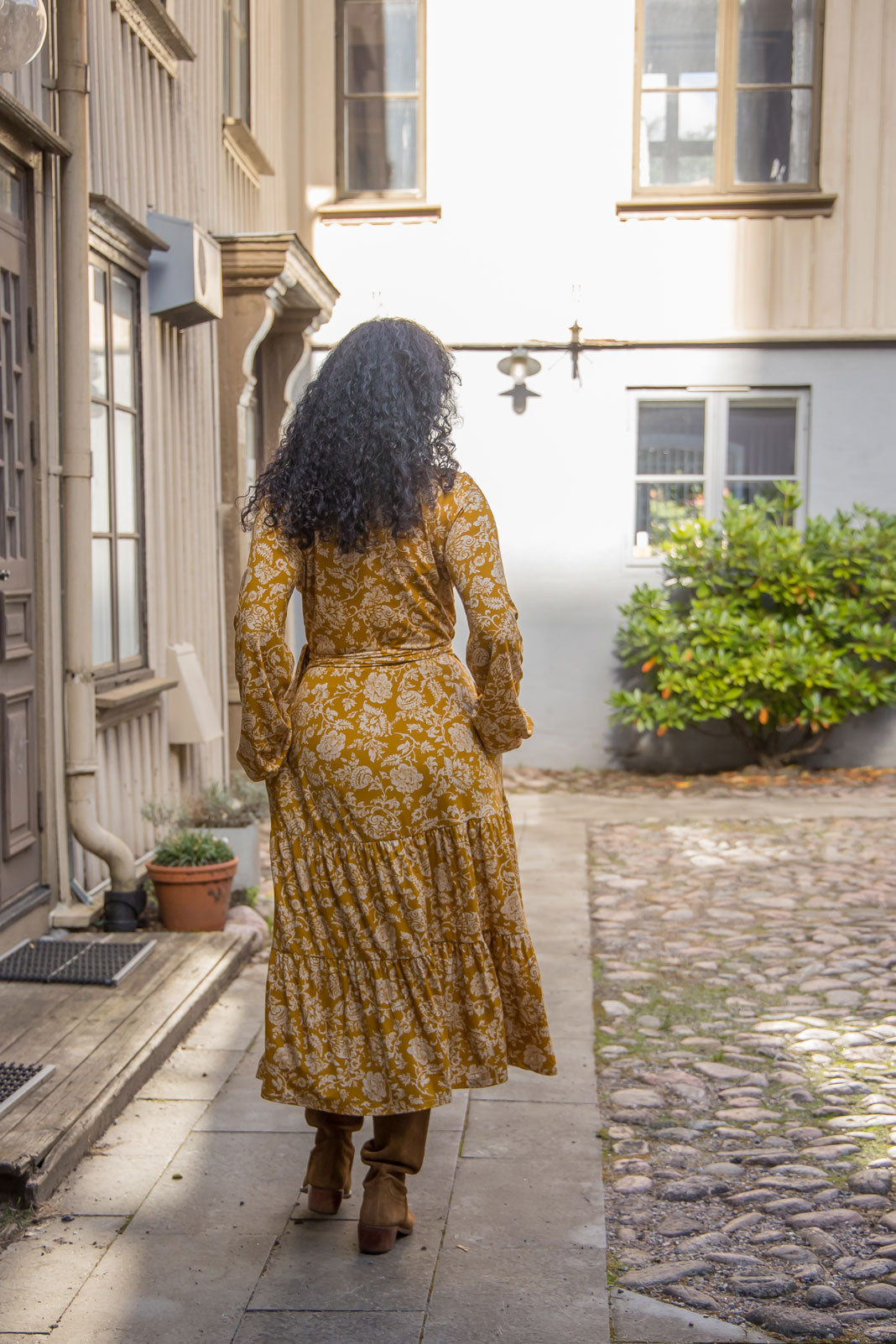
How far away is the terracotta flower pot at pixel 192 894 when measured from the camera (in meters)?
5.05

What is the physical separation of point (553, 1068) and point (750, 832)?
490 cm

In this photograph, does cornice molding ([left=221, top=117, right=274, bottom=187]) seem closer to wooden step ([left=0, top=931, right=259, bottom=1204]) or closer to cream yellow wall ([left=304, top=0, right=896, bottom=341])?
cream yellow wall ([left=304, top=0, right=896, bottom=341])

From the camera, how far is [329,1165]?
3.03 metres

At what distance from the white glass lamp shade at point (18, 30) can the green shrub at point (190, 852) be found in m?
2.77

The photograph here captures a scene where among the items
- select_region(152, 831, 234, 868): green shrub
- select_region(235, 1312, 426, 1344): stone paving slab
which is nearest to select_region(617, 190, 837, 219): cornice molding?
select_region(152, 831, 234, 868): green shrub

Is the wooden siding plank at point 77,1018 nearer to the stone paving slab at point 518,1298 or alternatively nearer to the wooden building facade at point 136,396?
the wooden building facade at point 136,396

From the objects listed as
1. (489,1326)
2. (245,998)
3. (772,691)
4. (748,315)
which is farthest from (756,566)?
(489,1326)

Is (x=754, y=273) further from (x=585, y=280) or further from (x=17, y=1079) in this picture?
(x=17, y=1079)

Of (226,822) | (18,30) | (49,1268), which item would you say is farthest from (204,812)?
(18,30)

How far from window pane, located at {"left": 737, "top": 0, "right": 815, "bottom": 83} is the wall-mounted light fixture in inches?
96.8

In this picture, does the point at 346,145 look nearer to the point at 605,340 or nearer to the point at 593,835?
the point at 605,340

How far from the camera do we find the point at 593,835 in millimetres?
7656

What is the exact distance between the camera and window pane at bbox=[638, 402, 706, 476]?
32.0ft

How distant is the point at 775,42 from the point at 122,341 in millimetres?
6161
